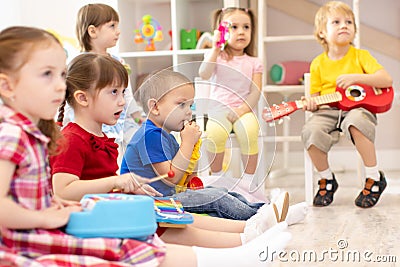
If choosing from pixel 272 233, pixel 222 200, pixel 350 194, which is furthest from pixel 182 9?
pixel 272 233

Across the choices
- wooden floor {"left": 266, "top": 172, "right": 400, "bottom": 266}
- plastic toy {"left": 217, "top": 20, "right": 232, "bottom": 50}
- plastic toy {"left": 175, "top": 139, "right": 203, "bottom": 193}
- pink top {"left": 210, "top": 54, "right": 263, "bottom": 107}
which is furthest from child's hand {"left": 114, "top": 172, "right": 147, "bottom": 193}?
plastic toy {"left": 217, "top": 20, "right": 232, "bottom": 50}

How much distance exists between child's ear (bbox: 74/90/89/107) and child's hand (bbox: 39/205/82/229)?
417mm

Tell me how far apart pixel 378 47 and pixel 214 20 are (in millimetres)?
1162

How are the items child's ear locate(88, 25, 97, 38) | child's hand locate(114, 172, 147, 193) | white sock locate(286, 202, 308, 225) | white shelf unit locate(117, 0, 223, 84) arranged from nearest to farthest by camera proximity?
child's hand locate(114, 172, 147, 193) → white sock locate(286, 202, 308, 225) → child's ear locate(88, 25, 97, 38) → white shelf unit locate(117, 0, 223, 84)

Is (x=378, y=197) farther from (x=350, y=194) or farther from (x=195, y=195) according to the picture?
(x=195, y=195)

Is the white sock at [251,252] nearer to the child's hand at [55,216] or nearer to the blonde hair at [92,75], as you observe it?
the child's hand at [55,216]

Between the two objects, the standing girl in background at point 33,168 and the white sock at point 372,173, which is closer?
the standing girl in background at point 33,168

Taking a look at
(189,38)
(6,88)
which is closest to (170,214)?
(6,88)

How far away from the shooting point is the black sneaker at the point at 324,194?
2543mm

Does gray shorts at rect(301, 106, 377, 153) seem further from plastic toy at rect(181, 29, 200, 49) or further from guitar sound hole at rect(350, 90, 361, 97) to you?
plastic toy at rect(181, 29, 200, 49)

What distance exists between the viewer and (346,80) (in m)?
2.58

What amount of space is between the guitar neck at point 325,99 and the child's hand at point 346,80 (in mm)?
48

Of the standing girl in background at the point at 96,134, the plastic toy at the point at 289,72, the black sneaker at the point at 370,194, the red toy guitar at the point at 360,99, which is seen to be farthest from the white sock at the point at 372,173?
the standing girl in background at the point at 96,134

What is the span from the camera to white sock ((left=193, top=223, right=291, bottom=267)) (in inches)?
47.5
